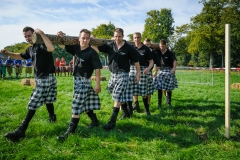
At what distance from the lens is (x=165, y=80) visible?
6.13 metres

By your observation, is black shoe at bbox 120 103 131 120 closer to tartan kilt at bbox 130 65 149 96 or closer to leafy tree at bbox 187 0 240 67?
tartan kilt at bbox 130 65 149 96

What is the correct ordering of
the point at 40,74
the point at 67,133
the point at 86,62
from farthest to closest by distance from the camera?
the point at 40,74 < the point at 86,62 < the point at 67,133

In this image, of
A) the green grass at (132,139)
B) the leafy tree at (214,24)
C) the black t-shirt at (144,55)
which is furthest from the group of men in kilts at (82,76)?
the leafy tree at (214,24)

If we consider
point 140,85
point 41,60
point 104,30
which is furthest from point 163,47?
point 104,30

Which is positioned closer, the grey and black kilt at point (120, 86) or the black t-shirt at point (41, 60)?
the black t-shirt at point (41, 60)

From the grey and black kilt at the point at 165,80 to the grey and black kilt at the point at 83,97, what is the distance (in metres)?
2.87

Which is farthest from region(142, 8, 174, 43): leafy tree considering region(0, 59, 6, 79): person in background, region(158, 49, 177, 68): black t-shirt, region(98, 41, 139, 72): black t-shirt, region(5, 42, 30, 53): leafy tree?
region(5, 42, 30, 53): leafy tree

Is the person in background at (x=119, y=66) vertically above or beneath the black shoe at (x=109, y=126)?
above

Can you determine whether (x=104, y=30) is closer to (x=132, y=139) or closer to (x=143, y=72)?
(x=143, y=72)

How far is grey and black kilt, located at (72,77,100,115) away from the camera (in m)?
3.50

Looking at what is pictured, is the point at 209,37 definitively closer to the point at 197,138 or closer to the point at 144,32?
the point at 144,32

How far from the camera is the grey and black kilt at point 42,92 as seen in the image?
3.54 metres

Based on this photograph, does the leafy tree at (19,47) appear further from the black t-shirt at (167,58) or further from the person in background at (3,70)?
the black t-shirt at (167,58)

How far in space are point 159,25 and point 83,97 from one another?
40281mm
